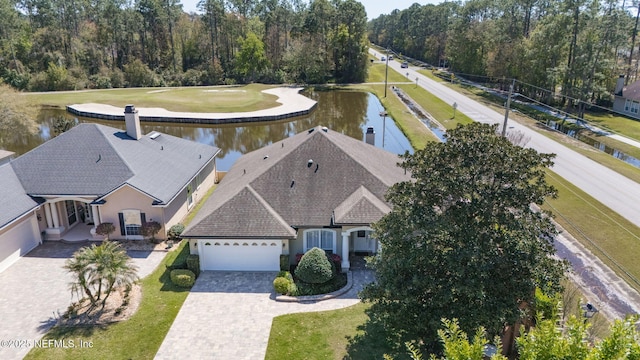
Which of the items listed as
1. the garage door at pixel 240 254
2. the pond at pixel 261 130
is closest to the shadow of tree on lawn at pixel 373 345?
the garage door at pixel 240 254

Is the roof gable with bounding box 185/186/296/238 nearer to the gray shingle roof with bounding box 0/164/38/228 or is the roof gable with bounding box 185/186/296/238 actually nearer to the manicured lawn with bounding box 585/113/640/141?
the gray shingle roof with bounding box 0/164/38/228

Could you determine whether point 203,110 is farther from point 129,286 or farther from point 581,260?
point 581,260

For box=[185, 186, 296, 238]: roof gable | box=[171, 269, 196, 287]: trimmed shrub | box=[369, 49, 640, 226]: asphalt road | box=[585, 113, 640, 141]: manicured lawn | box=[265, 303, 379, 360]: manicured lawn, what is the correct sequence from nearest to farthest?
1. box=[265, 303, 379, 360]: manicured lawn
2. box=[171, 269, 196, 287]: trimmed shrub
3. box=[185, 186, 296, 238]: roof gable
4. box=[369, 49, 640, 226]: asphalt road
5. box=[585, 113, 640, 141]: manicured lawn

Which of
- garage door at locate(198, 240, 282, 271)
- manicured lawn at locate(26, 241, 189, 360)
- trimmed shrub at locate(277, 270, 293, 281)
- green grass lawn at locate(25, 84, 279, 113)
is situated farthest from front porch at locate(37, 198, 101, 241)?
green grass lawn at locate(25, 84, 279, 113)

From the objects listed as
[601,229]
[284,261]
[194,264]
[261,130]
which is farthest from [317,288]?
[261,130]

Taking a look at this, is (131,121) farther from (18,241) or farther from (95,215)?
(18,241)

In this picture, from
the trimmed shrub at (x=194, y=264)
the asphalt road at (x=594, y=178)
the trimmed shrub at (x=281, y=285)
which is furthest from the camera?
the asphalt road at (x=594, y=178)

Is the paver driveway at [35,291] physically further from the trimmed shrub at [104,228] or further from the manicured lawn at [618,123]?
the manicured lawn at [618,123]
